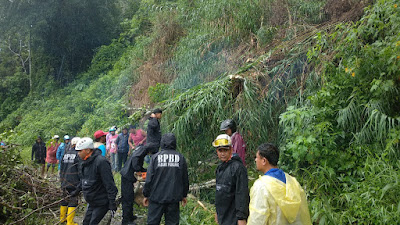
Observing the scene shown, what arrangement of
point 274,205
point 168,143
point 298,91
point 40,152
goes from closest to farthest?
point 274,205 → point 168,143 → point 298,91 → point 40,152

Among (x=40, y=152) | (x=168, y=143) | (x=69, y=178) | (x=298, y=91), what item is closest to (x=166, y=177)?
(x=168, y=143)

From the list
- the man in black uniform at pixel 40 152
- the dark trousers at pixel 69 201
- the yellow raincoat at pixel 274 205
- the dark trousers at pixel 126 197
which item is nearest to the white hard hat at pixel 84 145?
the dark trousers at pixel 69 201

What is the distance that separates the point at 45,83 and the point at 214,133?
19217 mm

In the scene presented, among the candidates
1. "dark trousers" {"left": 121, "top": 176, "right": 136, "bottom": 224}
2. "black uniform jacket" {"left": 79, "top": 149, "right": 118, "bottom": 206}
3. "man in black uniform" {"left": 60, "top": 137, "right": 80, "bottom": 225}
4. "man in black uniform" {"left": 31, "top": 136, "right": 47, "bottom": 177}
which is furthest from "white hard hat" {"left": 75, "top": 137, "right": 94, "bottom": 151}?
"man in black uniform" {"left": 31, "top": 136, "right": 47, "bottom": 177}

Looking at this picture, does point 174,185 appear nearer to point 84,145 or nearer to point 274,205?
point 84,145

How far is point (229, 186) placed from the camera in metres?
3.42

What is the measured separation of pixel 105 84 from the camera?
54.1 ft

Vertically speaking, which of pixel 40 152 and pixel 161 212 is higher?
pixel 161 212

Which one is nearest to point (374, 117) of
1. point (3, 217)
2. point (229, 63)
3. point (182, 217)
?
point (182, 217)

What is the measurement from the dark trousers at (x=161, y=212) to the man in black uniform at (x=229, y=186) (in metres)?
0.92

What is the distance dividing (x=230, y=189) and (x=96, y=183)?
1.95m

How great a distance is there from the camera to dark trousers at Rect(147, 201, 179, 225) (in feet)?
13.8

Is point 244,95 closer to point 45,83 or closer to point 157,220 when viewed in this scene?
point 157,220

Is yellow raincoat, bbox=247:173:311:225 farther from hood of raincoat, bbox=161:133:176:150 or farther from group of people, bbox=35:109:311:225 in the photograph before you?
hood of raincoat, bbox=161:133:176:150
